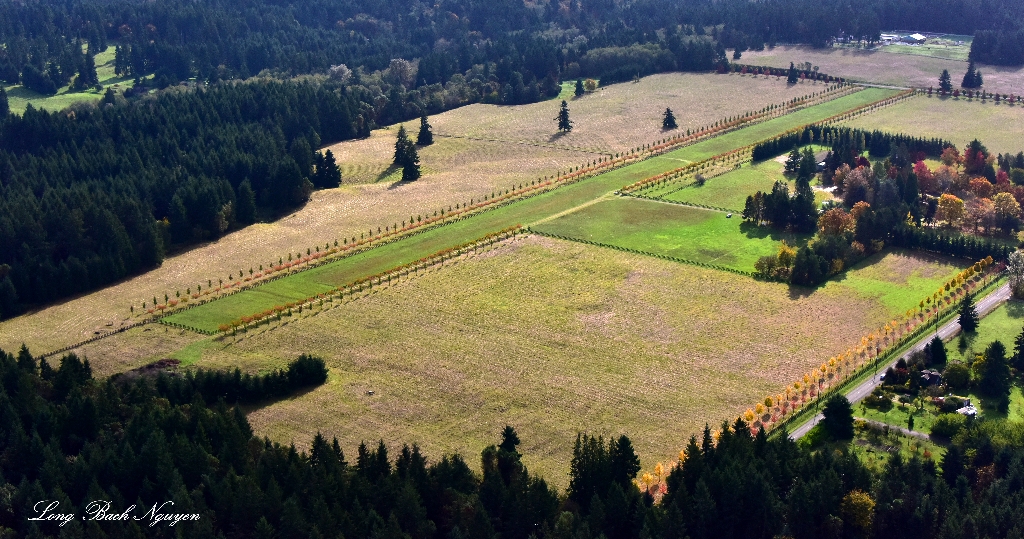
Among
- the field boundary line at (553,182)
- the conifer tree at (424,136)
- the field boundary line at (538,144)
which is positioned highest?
the conifer tree at (424,136)

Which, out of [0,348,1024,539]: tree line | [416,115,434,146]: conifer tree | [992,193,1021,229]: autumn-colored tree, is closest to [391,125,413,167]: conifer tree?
[416,115,434,146]: conifer tree

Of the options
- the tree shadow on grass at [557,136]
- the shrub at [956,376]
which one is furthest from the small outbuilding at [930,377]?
the tree shadow on grass at [557,136]

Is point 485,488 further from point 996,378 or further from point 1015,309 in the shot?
point 1015,309

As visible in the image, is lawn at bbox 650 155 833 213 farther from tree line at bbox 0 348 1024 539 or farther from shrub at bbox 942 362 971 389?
tree line at bbox 0 348 1024 539

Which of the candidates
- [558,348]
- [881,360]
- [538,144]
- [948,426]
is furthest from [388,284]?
[538,144]

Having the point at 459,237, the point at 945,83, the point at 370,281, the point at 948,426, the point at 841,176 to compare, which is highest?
the point at 945,83

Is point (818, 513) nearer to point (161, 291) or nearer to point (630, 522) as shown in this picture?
point (630, 522)

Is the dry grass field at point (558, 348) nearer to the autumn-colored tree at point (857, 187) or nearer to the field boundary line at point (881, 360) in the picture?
the field boundary line at point (881, 360)
